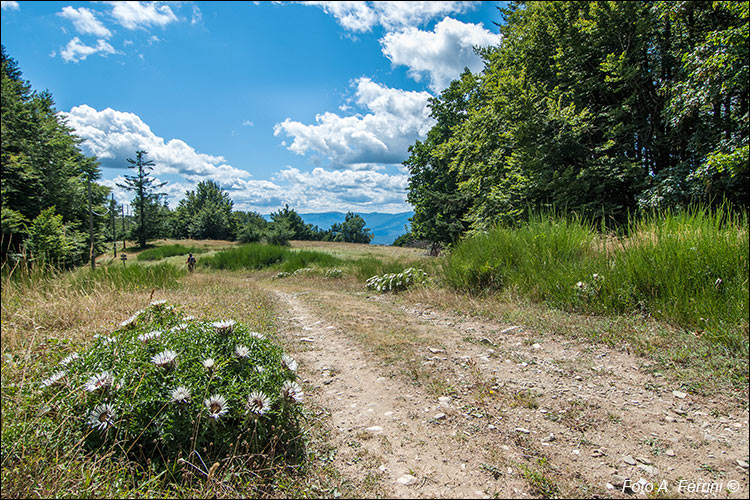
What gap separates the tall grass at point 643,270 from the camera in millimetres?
3201

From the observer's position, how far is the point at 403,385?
2895 millimetres

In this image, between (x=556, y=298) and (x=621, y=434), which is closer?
(x=621, y=434)

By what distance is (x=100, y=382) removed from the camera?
1.83 m

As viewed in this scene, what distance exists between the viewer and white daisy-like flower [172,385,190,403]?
5.76 feet

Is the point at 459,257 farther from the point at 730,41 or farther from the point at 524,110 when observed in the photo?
the point at 730,41

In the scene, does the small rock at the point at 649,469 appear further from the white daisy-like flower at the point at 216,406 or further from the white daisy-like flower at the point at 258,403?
the white daisy-like flower at the point at 216,406

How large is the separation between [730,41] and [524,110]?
13.8 feet

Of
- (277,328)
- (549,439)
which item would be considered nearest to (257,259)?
(277,328)

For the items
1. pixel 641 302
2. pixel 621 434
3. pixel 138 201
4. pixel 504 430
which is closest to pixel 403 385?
pixel 504 430

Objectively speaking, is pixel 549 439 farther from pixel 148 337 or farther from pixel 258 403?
pixel 148 337

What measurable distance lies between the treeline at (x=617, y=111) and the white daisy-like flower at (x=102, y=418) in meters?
8.67

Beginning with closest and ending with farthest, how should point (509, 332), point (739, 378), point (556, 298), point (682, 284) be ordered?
point (739, 378) → point (682, 284) → point (509, 332) → point (556, 298)

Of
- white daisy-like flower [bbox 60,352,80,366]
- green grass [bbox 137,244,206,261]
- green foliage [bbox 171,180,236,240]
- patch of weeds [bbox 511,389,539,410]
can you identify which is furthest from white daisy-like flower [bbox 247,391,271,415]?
→ green foliage [bbox 171,180,236,240]

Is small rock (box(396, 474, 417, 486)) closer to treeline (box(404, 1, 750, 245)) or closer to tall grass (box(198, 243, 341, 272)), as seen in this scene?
treeline (box(404, 1, 750, 245))
